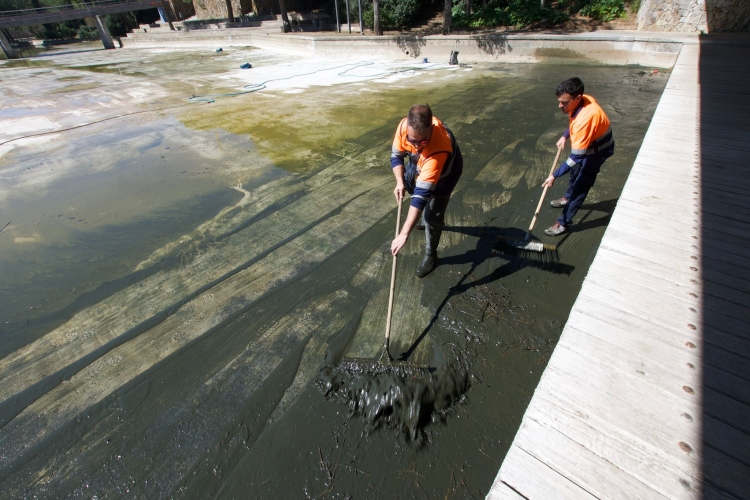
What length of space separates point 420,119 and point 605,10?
18046mm

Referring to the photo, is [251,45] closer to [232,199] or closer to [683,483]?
[232,199]

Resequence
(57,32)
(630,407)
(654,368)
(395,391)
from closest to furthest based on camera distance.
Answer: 1. (630,407)
2. (654,368)
3. (395,391)
4. (57,32)

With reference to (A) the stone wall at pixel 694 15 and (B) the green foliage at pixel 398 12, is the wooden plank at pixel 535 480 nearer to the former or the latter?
(A) the stone wall at pixel 694 15

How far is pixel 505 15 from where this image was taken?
16.4 m

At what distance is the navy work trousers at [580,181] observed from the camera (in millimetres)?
3465

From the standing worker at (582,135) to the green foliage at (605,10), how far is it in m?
16.0

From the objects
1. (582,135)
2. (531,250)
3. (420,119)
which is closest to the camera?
(420,119)

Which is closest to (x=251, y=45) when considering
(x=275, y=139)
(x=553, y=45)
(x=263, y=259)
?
(x=553, y=45)

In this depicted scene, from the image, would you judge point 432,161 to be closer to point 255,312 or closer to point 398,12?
point 255,312

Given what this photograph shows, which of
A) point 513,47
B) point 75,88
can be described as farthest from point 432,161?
point 75,88

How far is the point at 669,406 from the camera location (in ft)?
5.20

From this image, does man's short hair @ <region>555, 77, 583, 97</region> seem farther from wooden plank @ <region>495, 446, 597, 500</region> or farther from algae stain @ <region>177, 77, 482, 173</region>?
wooden plank @ <region>495, 446, 597, 500</region>

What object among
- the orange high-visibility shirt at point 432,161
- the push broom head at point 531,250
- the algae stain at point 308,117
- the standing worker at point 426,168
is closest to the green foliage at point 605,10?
the algae stain at point 308,117

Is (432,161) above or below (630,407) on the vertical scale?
above
